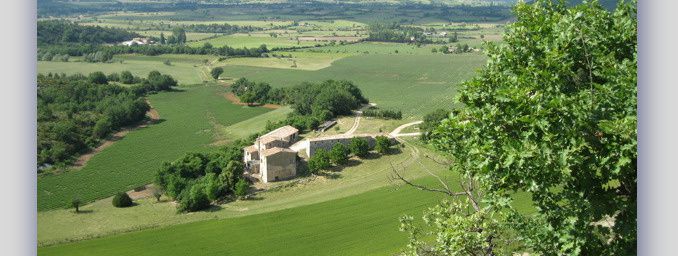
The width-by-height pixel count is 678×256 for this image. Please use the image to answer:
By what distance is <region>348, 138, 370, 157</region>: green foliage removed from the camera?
42281mm

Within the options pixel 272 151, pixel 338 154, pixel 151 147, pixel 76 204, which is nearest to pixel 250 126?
pixel 151 147

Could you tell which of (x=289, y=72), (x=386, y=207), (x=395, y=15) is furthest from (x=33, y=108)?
(x=395, y=15)

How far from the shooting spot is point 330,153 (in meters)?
41.2

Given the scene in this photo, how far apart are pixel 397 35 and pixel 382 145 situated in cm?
8416

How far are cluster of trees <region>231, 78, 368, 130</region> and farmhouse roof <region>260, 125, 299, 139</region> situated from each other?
2.60m

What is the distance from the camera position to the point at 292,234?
2891cm

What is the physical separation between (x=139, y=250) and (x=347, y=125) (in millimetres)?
27223

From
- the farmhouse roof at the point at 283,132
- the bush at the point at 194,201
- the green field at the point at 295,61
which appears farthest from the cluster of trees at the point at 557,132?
the green field at the point at 295,61

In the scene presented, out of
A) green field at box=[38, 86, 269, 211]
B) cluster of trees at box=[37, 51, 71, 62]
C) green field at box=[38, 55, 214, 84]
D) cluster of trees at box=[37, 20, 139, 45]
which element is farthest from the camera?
cluster of trees at box=[37, 20, 139, 45]

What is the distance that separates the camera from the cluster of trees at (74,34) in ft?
315

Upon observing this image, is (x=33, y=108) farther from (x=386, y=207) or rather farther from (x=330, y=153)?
(x=330, y=153)

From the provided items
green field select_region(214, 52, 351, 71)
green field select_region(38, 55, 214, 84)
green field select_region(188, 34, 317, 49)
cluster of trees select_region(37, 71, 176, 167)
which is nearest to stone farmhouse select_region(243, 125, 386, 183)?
cluster of trees select_region(37, 71, 176, 167)

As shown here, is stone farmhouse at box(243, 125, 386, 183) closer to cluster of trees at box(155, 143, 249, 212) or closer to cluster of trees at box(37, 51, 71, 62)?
cluster of trees at box(155, 143, 249, 212)

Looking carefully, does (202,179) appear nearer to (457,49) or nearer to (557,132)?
(557,132)
